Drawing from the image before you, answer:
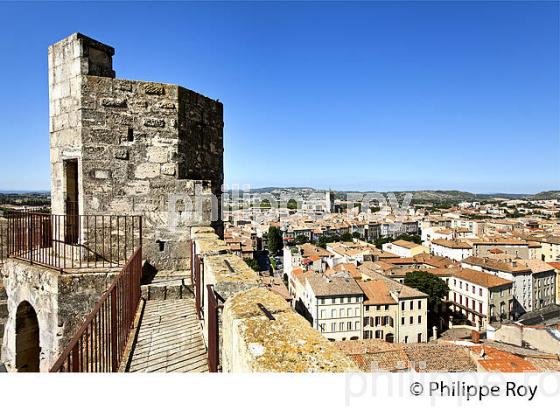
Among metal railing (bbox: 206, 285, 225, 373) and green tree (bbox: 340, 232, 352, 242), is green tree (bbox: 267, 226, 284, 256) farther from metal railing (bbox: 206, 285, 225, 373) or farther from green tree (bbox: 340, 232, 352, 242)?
metal railing (bbox: 206, 285, 225, 373)

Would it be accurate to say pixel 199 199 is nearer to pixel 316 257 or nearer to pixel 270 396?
pixel 270 396

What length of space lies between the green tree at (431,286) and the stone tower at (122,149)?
42.2m

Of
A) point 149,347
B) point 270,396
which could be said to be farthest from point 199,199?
point 270,396

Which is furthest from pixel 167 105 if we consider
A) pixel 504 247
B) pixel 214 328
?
pixel 504 247

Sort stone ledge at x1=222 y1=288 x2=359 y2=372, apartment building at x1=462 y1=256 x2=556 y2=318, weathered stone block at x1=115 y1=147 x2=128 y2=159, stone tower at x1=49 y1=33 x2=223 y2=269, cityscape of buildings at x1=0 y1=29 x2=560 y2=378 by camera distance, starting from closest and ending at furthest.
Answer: stone ledge at x1=222 y1=288 x2=359 y2=372 < cityscape of buildings at x1=0 y1=29 x2=560 y2=378 < stone tower at x1=49 y1=33 x2=223 y2=269 < weathered stone block at x1=115 y1=147 x2=128 y2=159 < apartment building at x1=462 y1=256 x2=556 y2=318

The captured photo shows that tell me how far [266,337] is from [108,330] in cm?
178

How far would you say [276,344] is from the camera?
1737 millimetres

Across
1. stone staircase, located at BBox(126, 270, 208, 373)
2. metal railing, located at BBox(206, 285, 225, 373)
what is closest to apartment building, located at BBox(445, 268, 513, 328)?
stone staircase, located at BBox(126, 270, 208, 373)

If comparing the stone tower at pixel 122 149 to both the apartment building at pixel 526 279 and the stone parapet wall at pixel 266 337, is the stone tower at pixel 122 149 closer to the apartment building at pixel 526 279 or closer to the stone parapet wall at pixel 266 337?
the stone parapet wall at pixel 266 337

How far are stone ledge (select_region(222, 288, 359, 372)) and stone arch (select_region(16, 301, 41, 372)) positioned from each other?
5.01 m

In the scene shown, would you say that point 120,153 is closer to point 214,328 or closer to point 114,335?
point 114,335

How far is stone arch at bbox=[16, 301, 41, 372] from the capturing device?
18.3 ft

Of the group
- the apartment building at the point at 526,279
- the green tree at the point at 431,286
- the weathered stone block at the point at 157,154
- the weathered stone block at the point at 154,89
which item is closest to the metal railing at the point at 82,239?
the weathered stone block at the point at 157,154

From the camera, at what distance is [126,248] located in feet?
18.9
